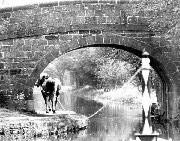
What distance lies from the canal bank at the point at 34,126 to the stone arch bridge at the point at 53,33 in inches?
42.6

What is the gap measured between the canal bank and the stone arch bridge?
1.08 meters

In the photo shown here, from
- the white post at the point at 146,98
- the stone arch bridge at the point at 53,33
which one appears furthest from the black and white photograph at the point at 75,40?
the white post at the point at 146,98

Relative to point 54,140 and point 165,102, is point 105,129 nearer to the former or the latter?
point 165,102

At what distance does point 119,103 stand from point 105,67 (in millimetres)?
2648

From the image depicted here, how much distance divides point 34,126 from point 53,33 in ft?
9.34

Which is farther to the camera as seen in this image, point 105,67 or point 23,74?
point 105,67

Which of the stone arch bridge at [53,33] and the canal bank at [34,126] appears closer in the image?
the canal bank at [34,126]

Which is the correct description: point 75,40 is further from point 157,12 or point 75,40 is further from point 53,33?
point 157,12

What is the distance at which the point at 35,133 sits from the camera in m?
10.4

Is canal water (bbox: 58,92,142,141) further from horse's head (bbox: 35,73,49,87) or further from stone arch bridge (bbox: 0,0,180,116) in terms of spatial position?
stone arch bridge (bbox: 0,0,180,116)

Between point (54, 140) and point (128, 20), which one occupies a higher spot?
point (128, 20)

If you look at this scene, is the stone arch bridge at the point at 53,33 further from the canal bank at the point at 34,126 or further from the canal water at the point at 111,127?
the canal water at the point at 111,127

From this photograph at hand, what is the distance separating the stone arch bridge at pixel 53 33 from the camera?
39.5ft

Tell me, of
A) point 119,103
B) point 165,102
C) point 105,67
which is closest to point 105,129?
point 165,102
